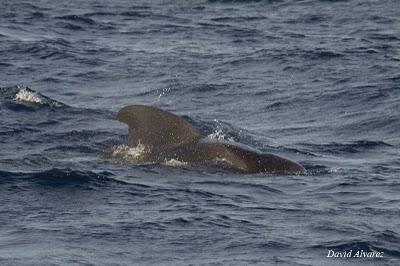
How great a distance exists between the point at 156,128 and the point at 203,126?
398cm

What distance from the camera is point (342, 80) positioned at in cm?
2473

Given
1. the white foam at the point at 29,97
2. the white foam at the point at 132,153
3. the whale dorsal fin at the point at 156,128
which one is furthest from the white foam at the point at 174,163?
the white foam at the point at 29,97

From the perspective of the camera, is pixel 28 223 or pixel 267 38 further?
Answer: pixel 267 38

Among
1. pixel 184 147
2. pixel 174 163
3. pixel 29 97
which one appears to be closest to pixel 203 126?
pixel 29 97

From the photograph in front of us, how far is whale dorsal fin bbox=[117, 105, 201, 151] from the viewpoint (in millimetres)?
16281

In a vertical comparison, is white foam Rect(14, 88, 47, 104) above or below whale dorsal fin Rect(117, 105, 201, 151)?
below

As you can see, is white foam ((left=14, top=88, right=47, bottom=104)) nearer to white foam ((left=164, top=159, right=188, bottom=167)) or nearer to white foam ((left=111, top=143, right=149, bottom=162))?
white foam ((left=111, top=143, right=149, bottom=162))

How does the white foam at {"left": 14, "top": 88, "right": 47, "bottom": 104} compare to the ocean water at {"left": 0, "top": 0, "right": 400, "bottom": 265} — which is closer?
the ocean water at {"left": 0, "top": 0, "right": 400, "bottom": 265}

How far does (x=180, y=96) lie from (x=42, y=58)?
5.25 meters

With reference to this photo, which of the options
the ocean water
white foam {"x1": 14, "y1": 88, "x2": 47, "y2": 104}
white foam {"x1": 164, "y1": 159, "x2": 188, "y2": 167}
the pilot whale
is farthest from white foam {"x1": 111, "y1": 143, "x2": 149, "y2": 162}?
white foam {"x1": 14, "y1": 88, "x2": 47, "y2": 104}

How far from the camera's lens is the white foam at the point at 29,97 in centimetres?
2139

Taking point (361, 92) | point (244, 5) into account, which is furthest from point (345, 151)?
point (244, 5)

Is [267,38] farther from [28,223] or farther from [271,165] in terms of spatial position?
[28,223]

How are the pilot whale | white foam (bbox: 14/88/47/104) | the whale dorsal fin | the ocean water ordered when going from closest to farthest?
the ocean water
the pilot whale
the whale dorsal fin
white foam (bbox: 14/88/47/104)
